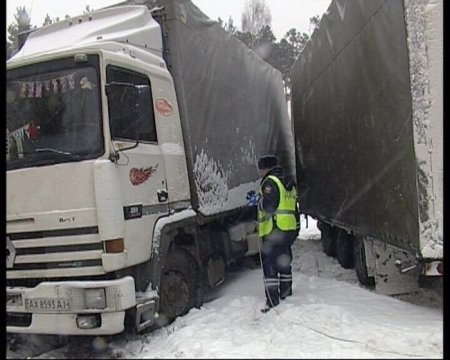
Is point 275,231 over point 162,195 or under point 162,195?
under

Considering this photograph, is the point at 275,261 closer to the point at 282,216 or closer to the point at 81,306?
the point at 282,216

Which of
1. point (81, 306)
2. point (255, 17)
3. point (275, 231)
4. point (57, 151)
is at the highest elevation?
point (255, 17)

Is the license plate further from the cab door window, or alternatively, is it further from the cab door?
the cab door window

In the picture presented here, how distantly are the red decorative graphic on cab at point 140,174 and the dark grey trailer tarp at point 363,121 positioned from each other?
250 centimetres

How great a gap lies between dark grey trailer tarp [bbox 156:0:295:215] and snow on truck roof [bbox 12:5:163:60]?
28 cm

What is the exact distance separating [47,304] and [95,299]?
0.47 metres

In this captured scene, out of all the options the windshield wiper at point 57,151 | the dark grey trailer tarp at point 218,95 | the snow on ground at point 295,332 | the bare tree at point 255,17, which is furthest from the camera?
the bare tree at point 255,17

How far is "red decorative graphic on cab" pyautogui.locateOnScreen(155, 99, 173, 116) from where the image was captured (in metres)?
5.73

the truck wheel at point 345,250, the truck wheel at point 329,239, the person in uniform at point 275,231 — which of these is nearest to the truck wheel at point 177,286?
the person in uniform at point 275,231

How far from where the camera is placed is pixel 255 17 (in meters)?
29.1

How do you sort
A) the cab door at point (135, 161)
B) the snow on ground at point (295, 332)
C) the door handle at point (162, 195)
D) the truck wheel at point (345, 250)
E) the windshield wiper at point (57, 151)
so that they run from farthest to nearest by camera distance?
1. the truck wheel at point (345, 250)
2. the door handle at point (162, 195)
3. the cab door at point (135, 161)
4. the windshield wiper at point (57, 151)
5. the snow on ground at point (295, 332)

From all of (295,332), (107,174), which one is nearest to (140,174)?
(107,174)

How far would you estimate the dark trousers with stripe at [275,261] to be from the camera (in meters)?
5.94

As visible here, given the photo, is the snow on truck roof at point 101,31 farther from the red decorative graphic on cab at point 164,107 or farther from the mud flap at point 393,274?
the mud flap at point 393,274
